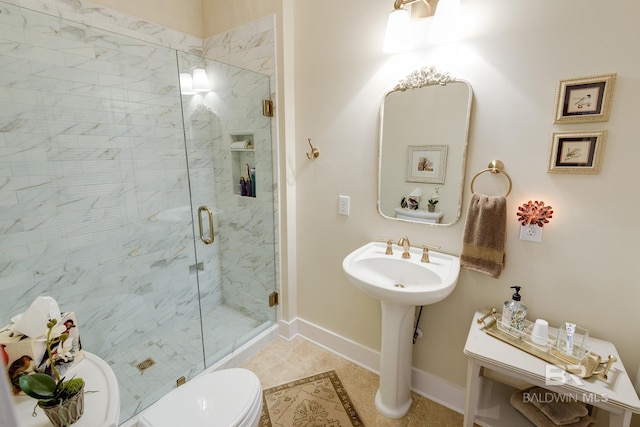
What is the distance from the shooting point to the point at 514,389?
1.53 meters

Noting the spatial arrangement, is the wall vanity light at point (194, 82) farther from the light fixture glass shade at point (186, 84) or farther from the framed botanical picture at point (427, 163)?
the framed botanical picture at point (427, 163)

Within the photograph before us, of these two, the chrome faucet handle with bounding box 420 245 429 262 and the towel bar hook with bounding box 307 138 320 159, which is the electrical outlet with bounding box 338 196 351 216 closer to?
the towel bar hook with bounding box 307 138 320 159

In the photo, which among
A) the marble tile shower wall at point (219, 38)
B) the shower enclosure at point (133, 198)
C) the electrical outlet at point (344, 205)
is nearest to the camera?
the shower enclosure at point (133, 198)

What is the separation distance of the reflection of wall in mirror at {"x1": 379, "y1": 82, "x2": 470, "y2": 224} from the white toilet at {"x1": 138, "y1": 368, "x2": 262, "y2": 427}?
1.19 meters

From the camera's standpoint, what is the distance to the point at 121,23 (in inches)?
79.4

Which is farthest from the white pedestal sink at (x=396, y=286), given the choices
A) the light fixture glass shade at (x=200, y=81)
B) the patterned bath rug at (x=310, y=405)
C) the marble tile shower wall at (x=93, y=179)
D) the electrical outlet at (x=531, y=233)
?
the light fixture glass shade at (x=200, y=81)

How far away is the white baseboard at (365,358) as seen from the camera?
1735 mm

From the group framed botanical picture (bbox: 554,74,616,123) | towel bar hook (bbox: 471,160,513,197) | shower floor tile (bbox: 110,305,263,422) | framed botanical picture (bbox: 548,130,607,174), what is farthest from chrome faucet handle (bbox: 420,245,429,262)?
shower floor tile (bbox: 110,305,263,422)

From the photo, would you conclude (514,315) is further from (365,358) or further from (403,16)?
(403,16)

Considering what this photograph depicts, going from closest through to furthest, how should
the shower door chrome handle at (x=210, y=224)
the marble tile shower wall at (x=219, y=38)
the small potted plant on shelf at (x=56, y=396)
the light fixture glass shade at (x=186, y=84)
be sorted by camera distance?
the small potted plant on shelf at (x=56, y=396) → the marble tile shower wall at (x=219, y=38) → the light fixture glass shade at (x=186, y=84) → the shower door chrome handle at (x=210, y=224)

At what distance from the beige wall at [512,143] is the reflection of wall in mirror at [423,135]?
0.06 meters

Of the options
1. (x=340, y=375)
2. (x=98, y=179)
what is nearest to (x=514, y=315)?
(x=340, y=375)

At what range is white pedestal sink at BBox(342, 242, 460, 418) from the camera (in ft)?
4.99

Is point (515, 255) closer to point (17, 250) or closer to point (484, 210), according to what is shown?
point (484, 210)
